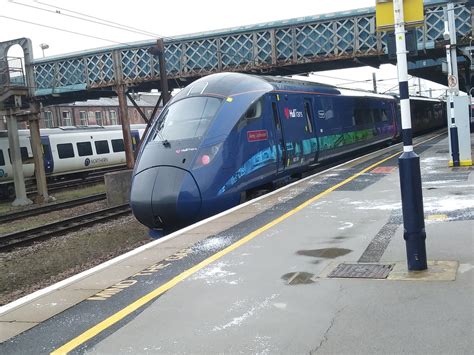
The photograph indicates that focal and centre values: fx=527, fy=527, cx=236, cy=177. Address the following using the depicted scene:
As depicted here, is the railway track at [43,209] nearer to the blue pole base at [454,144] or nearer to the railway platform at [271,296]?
the railway platform at [271,296]

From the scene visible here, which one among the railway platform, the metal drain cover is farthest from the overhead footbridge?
the metal drain cover

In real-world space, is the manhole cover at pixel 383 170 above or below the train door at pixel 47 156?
below

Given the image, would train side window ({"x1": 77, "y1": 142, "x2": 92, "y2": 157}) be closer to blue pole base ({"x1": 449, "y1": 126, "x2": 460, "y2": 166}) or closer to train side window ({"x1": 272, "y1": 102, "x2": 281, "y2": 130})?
train side window ({"x1": 272, "y1": 102, "x2": 281, "y2": 130})

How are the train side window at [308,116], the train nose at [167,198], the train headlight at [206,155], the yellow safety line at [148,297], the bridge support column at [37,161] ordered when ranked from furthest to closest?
the bridge support column at [37,161] → the train side window at [308,116] → the train headlight at [206,155] → the train nose at [167,198] → the yellow safety line at [148,297]

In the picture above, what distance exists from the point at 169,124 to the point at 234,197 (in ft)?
7.13

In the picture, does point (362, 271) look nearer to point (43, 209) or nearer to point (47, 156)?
point (43, 209)

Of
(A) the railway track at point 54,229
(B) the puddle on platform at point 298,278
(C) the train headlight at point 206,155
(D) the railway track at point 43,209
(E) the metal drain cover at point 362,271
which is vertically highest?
(C) the train headlight at point 206,155

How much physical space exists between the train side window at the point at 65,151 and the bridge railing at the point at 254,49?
368cm

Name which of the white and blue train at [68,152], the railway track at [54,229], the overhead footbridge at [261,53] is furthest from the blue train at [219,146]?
the white and blue train at [68,152]

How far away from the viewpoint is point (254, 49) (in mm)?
26375

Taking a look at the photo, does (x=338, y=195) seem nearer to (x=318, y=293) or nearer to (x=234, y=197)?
(x=234, y=197)

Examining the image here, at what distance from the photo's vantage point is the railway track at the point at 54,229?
13.1 m

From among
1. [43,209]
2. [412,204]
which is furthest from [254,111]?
[43,209]

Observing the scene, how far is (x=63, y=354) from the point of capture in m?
4.08
